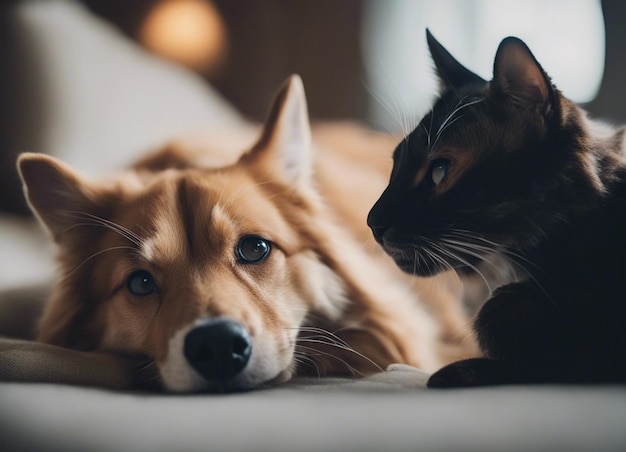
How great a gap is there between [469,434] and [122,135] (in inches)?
73.2

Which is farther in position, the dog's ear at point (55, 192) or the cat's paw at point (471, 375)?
the dog's ear at point (55, 192)

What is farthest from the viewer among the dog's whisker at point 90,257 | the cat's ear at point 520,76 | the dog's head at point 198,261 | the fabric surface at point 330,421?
the dog's whisker at point 90,257

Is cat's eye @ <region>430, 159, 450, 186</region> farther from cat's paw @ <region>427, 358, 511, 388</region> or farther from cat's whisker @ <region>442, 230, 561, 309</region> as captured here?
cat's paw @ <region>427, 358, 511, 388</region>

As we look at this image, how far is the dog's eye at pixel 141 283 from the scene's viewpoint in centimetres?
126

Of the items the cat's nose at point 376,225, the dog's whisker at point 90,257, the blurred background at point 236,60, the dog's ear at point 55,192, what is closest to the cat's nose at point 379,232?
the cat's nose at point 376,225

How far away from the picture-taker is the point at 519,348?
3.30 feet

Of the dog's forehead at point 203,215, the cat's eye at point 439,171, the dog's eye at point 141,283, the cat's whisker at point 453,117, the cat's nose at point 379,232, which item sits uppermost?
the cat's whisker at point 453,117

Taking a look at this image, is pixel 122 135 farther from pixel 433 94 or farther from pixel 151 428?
pixel 151 428

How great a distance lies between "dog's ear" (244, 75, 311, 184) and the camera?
143 centimetres

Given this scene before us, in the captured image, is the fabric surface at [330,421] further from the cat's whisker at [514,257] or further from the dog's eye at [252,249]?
the dog's eye at [252,249]

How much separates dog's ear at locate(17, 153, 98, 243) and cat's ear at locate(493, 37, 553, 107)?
3.14 ft

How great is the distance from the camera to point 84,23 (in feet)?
7.92

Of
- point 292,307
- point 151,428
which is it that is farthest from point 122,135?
point 151,428

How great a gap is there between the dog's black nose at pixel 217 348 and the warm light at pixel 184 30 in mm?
2105
